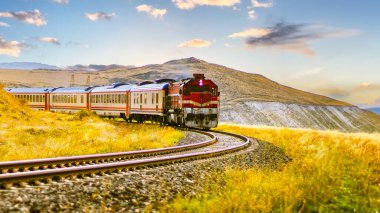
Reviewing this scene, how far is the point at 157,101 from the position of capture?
30.2 metres

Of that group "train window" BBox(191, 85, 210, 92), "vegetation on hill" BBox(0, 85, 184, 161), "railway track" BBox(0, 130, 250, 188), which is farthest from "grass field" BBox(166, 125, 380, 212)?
"train window" BBox(191, 85, 210, 92)

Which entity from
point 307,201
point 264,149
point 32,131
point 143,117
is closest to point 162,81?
point 143,117

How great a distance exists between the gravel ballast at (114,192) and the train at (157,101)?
16.6 m

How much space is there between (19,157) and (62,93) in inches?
1375

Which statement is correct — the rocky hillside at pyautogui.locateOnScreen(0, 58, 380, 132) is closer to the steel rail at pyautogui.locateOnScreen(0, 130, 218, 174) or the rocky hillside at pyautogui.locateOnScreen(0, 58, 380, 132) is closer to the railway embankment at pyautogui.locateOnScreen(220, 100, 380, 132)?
the railway embankment at pyautogui.locateOnScreen(220, 100, 380, 132)

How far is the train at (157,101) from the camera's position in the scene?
2719 cm

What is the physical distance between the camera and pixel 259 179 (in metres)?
8.77

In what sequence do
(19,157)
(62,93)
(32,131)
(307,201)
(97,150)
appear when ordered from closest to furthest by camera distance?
(307,201), (19,157), (97,150), (32,131), (62,93)

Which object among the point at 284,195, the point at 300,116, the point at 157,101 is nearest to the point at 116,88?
the point at 157,101

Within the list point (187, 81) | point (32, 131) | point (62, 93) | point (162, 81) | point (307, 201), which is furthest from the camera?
point (62, 93)

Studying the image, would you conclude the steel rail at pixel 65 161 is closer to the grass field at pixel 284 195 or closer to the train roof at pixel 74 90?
the grass field at pixel 284 195

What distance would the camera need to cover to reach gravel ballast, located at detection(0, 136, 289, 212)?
20.4 ft

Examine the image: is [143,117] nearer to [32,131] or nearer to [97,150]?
[32,131]

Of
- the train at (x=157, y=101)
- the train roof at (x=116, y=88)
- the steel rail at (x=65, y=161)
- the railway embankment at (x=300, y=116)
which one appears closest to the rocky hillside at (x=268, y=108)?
the railway embankment at (x=300, y=116)
